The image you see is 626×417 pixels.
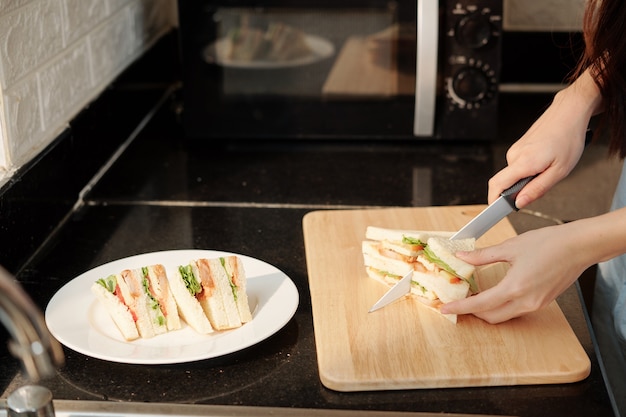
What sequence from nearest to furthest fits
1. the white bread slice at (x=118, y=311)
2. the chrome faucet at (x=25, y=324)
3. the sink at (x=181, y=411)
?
the chrome faucet at (x=25, y=324)
the sink at (x=181, y=411)
the white bread slice at (x=118, y=311)

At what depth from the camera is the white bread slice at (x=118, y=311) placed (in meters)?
1.00

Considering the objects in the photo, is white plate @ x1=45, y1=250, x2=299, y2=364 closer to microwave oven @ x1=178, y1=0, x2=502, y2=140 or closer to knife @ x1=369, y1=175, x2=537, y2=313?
knife @ x1=369, y1=175, x2=537, y2=313

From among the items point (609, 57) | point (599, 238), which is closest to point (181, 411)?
point (599, 238)

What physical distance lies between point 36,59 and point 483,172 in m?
0.79

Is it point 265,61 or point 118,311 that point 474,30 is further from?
point 118,311

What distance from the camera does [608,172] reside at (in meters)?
1.60

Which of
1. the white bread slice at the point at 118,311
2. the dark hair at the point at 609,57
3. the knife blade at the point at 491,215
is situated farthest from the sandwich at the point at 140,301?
the dark hair at the point at 609,57

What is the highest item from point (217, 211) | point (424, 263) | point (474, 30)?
point (474, 30)

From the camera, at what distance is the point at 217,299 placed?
40.2 inches

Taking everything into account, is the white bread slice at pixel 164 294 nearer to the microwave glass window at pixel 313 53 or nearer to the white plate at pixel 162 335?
the white plate at pixel 162 335

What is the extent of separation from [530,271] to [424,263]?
0.48ft

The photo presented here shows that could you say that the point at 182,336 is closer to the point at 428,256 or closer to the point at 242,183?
the point at 428,256

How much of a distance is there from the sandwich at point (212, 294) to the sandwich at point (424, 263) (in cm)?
19

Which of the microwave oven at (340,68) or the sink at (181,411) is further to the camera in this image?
the microwave oven at (340,68)
